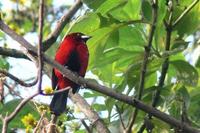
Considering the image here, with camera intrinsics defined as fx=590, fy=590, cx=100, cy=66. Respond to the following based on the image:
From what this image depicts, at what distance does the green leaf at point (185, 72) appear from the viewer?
6.79ft

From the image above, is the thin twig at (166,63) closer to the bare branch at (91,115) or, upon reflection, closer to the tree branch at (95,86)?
the bare branch at (91,115)

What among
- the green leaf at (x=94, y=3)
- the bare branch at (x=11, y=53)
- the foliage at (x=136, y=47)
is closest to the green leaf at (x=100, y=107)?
the foliage at (x=136, y=47)

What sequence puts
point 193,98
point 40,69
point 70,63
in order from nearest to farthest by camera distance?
point 40,69
point 193,98
point 70,63

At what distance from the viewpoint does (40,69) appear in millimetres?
1344

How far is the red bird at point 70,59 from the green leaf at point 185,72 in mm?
444

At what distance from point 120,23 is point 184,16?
231 mm

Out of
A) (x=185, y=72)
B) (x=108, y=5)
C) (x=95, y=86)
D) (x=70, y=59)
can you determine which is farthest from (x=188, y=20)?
(x=70, y=59)

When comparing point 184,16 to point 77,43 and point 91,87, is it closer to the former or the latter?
point 91,87

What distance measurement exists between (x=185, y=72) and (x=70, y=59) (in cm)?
83

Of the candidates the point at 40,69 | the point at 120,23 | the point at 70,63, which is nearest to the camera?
the point at 40,69

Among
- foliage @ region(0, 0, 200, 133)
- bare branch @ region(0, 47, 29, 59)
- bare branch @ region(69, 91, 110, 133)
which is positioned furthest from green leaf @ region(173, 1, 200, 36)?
bare branch @ region(0, 47, 29, 59)

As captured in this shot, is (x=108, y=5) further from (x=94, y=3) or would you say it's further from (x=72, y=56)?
(x=72, y=56)

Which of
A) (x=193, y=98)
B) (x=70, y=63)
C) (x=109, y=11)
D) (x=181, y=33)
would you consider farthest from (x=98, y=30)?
(x=70, y=63)

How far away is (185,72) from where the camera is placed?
209cm
